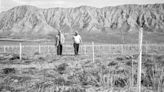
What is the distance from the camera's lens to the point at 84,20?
14175 centimetres

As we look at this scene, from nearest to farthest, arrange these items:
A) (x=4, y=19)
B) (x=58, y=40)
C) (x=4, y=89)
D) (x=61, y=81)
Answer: (x=4, y=89)
(x=61, y=81)
(x=58, y=40)
(x=4, y=19)

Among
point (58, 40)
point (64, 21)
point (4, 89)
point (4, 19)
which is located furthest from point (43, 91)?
point (4, 19)

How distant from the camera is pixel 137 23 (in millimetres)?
131750

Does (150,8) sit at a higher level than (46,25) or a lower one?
higher

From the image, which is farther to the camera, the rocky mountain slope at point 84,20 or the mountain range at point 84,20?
the rocky mountain slope at point 84,20

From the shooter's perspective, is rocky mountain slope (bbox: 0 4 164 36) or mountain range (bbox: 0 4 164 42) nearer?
mountain range (bbox: 0 4 164 42)

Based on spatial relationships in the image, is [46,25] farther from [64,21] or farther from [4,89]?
[4,89]

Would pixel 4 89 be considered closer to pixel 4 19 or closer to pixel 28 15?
pixel 28 15

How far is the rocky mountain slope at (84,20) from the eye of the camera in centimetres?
13012

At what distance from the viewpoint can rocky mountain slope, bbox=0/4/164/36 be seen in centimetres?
13012

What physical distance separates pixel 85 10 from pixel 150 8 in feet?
116

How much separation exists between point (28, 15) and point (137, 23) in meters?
59.9

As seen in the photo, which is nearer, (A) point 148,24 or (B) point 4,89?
(B) point 4,89

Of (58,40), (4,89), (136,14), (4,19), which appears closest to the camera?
(4,89)
